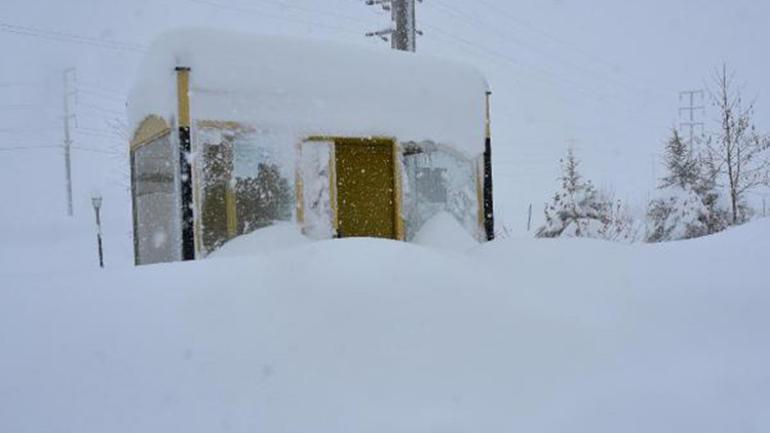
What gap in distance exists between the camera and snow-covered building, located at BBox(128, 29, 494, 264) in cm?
748

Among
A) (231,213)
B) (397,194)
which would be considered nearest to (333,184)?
(397,194)

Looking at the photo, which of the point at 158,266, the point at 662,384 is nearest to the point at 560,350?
the point at 662,384

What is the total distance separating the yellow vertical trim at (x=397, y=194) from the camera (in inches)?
350

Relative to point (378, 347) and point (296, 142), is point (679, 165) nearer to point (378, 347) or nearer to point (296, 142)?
point (296, 142)

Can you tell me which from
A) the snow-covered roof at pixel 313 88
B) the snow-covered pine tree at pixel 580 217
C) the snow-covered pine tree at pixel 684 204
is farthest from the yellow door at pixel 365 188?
the snow-covered pine tree at pixel 684 204

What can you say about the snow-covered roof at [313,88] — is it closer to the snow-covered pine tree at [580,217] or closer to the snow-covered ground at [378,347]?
the snow-covered ground at [378,347]

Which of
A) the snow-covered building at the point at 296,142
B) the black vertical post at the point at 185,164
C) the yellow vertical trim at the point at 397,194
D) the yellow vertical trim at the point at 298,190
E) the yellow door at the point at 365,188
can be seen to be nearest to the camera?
the black vertical post at the point at 185,164

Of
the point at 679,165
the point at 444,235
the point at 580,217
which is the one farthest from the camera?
the point at 679,165

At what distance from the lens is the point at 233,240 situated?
301 inches

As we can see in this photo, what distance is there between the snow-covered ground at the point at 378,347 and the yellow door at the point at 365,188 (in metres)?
3.89

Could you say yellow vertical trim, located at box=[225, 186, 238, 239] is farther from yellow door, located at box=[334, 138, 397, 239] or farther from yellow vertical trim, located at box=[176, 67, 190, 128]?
yellow door, located at box=[334, 138, 397, 239]

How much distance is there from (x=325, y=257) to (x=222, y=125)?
382 cm

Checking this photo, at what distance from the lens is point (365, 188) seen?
28.8 feet

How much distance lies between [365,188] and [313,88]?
1531 millimetres
